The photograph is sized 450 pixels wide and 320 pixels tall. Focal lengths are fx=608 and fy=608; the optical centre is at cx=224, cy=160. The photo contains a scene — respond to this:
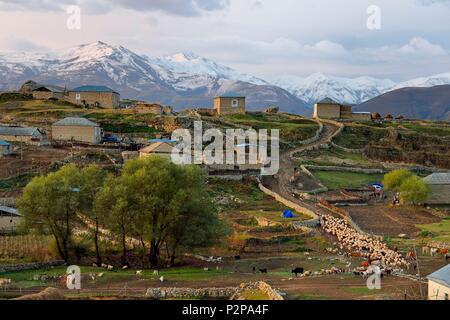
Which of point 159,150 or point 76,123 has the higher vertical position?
point 76,123

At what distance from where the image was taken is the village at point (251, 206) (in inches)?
1328

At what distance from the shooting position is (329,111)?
379 ft

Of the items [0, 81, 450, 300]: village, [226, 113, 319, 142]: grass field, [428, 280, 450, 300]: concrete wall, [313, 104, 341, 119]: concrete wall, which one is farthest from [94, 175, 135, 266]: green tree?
[313, 104, 341, 119]: concrete wall

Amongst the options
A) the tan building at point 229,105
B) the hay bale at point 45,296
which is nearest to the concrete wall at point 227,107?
the tan building at point 229,105

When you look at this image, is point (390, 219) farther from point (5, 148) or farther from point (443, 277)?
point (5, 148)

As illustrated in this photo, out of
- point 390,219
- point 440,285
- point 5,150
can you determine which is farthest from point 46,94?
point 440,285

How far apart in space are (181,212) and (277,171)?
33.9 meters

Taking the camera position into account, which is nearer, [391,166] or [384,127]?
[391,166]

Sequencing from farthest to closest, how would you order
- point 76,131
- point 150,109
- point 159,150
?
point 150,109
point 76,131
point 159,150

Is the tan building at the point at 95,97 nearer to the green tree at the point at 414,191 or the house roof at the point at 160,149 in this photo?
the house roof at the point at 160,149

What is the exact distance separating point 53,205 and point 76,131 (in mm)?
38266

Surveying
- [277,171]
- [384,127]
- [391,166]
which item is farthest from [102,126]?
[384,127]

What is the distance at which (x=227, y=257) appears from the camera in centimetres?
4378
